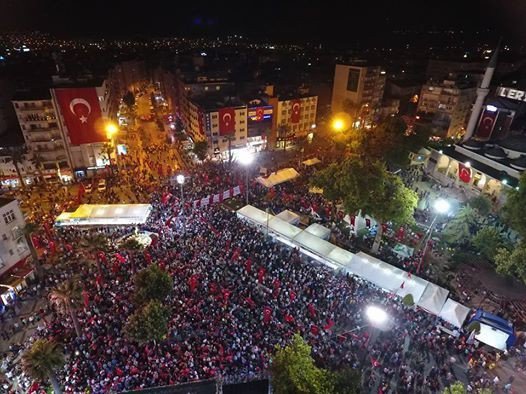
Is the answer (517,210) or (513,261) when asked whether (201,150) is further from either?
(513,261)

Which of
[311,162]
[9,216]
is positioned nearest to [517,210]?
[311,162]

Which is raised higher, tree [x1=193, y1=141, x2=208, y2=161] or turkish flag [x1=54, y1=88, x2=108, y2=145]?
turkish flag [x1=54, y1=88, x2=108, y2=145]

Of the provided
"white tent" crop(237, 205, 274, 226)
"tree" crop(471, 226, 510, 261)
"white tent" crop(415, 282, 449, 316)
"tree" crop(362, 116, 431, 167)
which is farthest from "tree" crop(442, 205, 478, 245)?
"white tent" crop(237, 205, 274, 226)

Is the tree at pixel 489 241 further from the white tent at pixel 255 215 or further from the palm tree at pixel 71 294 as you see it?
the palm tree at pixel 71 294

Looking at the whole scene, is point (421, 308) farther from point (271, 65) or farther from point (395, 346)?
point (271, 65)

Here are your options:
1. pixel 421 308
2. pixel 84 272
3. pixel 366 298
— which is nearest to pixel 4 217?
pixel 84 272

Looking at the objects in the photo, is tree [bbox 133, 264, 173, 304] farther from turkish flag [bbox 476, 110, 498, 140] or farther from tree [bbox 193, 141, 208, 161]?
turkish flag [bbox 476, 110, 498, 140]
